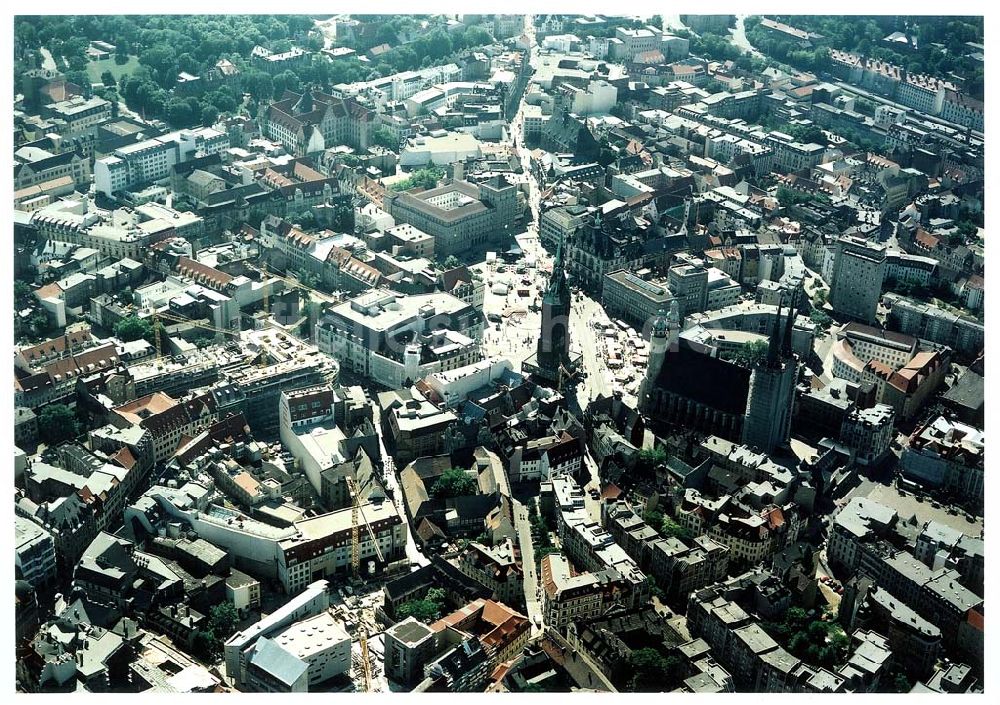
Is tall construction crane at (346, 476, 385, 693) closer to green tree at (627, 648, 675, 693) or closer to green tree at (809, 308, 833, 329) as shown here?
green tree at (627, 648, 675, 693)

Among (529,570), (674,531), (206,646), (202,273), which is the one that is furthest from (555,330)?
(206,646)

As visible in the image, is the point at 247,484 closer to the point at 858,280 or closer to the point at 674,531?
the point at 674,531

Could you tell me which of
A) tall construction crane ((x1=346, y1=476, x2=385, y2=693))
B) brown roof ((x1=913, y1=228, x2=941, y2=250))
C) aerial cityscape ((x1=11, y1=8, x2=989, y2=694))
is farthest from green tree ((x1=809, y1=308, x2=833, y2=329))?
tall construction crane ((x1=346, y1=476, x2=385, y2=693))

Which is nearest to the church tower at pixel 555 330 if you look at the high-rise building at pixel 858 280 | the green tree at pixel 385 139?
the high-rise building at pixel 858 280

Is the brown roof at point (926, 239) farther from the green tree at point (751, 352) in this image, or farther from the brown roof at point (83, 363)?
the brown roof at point (83, 363)

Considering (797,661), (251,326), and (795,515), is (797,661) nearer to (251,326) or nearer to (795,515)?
(795,515)
